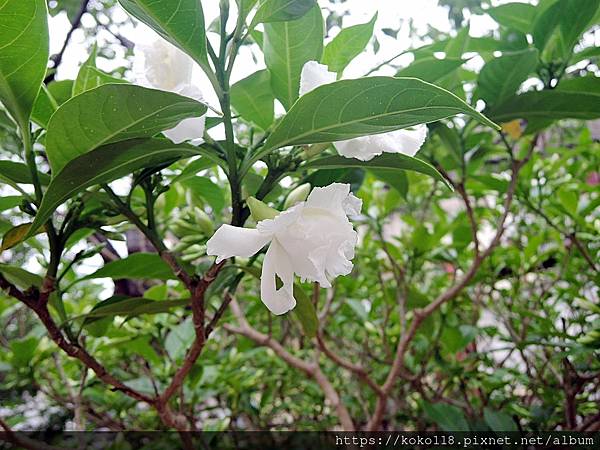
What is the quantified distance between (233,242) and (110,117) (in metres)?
0.15

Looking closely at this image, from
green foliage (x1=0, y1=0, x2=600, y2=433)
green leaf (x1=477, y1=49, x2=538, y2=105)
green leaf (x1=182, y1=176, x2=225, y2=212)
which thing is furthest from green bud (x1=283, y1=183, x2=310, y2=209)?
green leaf (x1=477, y1=49, x2=538, y2=105)

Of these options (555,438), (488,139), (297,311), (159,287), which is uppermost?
(488,139)

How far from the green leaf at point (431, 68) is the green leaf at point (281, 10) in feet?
0.61

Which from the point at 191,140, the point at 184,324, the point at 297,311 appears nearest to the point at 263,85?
the point at 191,140

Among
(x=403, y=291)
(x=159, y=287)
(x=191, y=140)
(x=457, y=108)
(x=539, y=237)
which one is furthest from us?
(x=539, y=237)

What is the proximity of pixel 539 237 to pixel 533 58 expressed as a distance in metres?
0.62

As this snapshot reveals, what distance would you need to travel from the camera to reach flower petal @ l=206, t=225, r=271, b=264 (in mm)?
403

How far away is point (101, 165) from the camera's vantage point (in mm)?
448

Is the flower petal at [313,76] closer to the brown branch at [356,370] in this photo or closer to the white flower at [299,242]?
the white flower at [299,242]

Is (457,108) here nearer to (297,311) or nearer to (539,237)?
(297,311)

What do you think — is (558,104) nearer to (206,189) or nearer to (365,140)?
(365,140)

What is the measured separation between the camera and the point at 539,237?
1187mm

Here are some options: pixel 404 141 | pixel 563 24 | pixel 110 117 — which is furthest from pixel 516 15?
pixel 110 117

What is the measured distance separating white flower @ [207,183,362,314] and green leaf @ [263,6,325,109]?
6.9 inches
